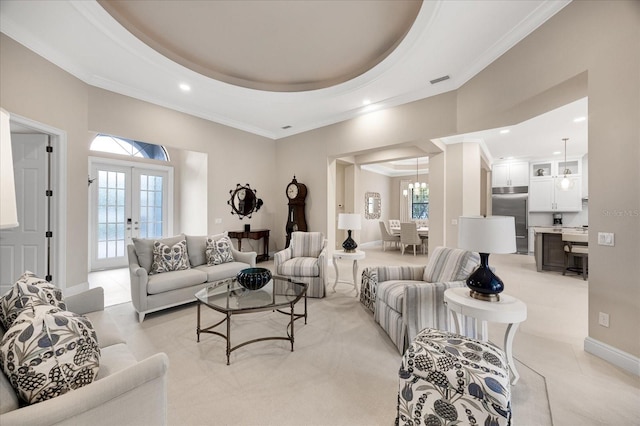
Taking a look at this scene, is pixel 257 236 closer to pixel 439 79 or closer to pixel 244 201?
pixel 244 201

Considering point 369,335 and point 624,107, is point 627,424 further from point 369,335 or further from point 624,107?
point 624,107

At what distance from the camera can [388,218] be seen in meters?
10.2

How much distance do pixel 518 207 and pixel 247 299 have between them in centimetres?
827

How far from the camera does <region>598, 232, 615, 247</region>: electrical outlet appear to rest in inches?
85.8

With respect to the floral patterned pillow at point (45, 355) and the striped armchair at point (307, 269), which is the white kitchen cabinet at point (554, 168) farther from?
the floral patterned pillow at point (45, 355)

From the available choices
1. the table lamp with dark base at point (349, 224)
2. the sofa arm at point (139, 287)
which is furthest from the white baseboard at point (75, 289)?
the table lamp with dark base at point (349, 224)

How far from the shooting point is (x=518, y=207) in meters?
7.66

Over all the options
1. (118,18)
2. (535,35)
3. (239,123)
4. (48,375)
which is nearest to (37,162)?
(118,18)

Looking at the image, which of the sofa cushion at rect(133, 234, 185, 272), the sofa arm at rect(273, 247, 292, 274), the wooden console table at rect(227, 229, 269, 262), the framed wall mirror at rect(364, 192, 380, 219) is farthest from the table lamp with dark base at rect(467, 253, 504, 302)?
the framed wall mirror at rect(364, 192, 380, 219)

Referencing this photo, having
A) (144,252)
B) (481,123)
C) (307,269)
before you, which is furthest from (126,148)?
(481,123)

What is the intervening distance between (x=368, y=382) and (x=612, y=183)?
8.40 ft

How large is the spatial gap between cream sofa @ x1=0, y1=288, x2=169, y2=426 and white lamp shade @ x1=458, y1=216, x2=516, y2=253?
6.89 feet

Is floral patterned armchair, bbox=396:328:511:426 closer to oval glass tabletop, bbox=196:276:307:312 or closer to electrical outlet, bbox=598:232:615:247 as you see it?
oval glass tabletop, bbox=196:276:307:312

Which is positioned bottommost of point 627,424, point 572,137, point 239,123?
point 627,424
